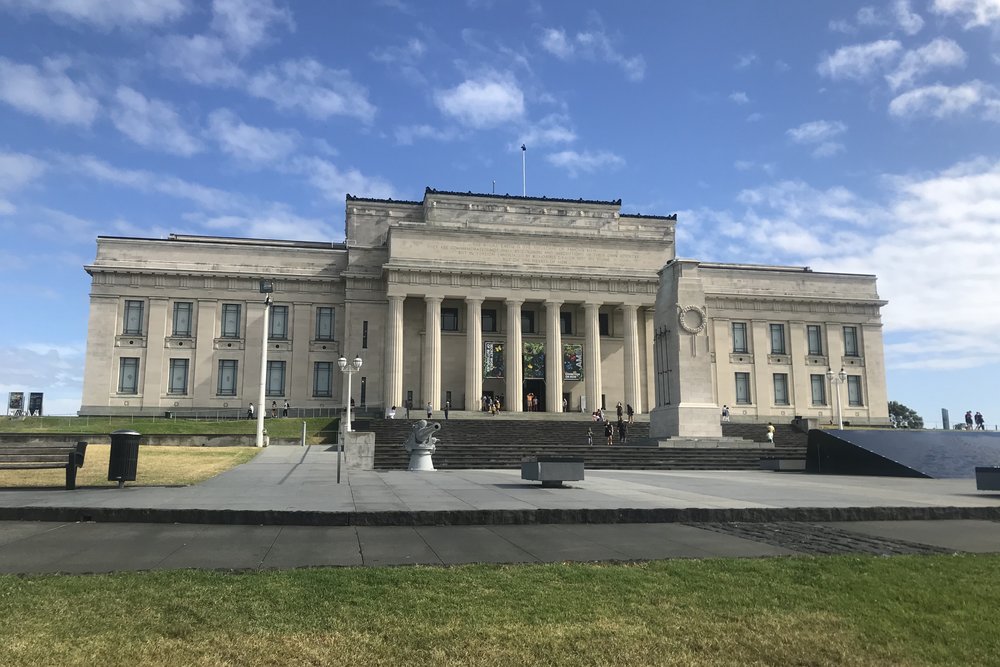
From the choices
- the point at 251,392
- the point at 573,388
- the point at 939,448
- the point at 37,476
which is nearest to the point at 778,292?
the point at 573,388

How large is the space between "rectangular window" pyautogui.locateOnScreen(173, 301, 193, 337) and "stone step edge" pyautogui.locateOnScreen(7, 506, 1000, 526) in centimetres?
5099

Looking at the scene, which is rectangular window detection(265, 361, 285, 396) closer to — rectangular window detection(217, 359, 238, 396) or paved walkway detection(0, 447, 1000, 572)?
rectangular window detection(217, 359, 238, 396)

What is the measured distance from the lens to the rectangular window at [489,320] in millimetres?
62094

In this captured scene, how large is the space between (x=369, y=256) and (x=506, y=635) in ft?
186

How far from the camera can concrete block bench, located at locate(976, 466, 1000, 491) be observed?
16.2 metres

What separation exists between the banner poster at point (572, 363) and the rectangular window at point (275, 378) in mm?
23248

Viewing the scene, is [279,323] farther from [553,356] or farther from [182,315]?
[553,356]

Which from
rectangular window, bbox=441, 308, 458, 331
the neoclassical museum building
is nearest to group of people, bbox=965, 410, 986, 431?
the neoclassical museum building

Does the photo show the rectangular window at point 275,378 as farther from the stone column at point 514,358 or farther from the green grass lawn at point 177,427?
the stone column at point 514,358

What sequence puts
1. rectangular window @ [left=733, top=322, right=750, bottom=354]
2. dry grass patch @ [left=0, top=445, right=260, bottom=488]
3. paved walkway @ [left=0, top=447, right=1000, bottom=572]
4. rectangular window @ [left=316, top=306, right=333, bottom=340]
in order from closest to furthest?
1. paved walkway @ [left=0, top=447, right=1000, bottom=572]
2. dry grass patch @ [left=0, top=445, right=260, bottom=488]
3. rectangular window @ [left=316, top=306, right=333, bottom=340]
4. rectangular window @ [left=733, top=322, right=750, bottom=354]

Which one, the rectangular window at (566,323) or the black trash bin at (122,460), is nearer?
the black trash bin at (122,460)

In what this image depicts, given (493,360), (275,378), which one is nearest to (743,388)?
(493,360)

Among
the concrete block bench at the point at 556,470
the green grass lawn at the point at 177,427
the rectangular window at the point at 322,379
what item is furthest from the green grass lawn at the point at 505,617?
the rectangular window at the point at 322,379

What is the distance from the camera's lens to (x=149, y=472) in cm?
1783
